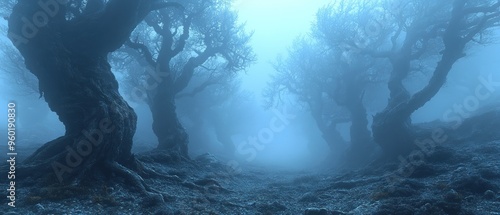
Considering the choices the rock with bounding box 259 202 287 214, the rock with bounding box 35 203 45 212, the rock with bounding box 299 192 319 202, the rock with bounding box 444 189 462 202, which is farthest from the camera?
the rock with bounding box 299 192 319 202

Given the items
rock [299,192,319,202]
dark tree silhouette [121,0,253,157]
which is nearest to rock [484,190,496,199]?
rock [299,192,319,202]

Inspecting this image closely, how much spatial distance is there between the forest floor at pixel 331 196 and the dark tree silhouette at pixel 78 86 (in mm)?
1263

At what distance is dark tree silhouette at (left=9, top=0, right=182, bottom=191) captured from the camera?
12367 millimetres

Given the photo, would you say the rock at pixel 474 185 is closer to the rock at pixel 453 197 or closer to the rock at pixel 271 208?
the rock at pixel 453 197

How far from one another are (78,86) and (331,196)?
12302mm

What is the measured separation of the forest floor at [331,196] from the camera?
31.6 ft

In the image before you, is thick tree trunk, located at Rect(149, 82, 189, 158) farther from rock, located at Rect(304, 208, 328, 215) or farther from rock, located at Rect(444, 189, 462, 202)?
rock, located at Rect(444, 189, 462, 202)

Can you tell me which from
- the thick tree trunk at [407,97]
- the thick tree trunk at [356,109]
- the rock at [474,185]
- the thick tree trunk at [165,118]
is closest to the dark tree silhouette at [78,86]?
the thick tree trunk at [165,118]

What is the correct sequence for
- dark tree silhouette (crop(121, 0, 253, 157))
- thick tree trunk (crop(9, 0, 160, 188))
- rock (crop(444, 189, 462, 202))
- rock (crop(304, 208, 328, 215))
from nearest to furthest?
1. rock (crop(444, 189, 462, 202))
2. rock (crop(304, 208, 328, 215))
3. thick tree trunk (crop(9, 0, 160, 188))
4. dark tree silhouette (crop(121, 0, 253, 157))

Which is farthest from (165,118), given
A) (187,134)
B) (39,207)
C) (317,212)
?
(317,212)

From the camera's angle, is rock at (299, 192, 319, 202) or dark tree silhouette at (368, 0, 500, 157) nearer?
rock at (299, 192, 319, 202)

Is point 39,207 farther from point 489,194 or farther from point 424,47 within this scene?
point 424,47

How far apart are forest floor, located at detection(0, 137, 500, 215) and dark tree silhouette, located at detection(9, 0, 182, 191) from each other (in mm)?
1263

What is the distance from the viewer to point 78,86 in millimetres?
13891
